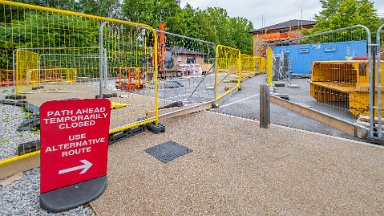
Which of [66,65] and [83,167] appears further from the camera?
[66,65]

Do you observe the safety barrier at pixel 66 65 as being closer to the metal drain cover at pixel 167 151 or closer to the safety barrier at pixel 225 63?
the metal drain cover at pixel 167 151

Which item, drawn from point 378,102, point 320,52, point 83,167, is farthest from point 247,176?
point 320,52

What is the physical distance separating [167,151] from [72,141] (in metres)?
1.68

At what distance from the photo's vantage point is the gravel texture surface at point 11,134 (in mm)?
3703

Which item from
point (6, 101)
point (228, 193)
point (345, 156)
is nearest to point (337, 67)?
point (345, 156)

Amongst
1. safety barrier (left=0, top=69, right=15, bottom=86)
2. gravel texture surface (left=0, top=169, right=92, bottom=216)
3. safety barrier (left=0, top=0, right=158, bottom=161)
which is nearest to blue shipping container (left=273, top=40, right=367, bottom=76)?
safety barrier (left=0, top=0, right=158, bottom=161)

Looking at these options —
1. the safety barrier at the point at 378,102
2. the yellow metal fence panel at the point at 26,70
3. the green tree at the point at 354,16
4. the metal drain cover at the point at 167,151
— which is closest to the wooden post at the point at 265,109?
A: the safety barrier at the point at 378,102

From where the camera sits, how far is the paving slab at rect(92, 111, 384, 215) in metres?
2.42

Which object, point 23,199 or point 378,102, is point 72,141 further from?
point 378,102

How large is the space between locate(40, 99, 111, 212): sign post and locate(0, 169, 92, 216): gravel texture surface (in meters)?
0.09

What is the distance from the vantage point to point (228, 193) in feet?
8.73

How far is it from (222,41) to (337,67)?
62.5m

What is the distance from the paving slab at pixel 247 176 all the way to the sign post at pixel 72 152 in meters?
0.27

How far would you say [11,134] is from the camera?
4.45m
